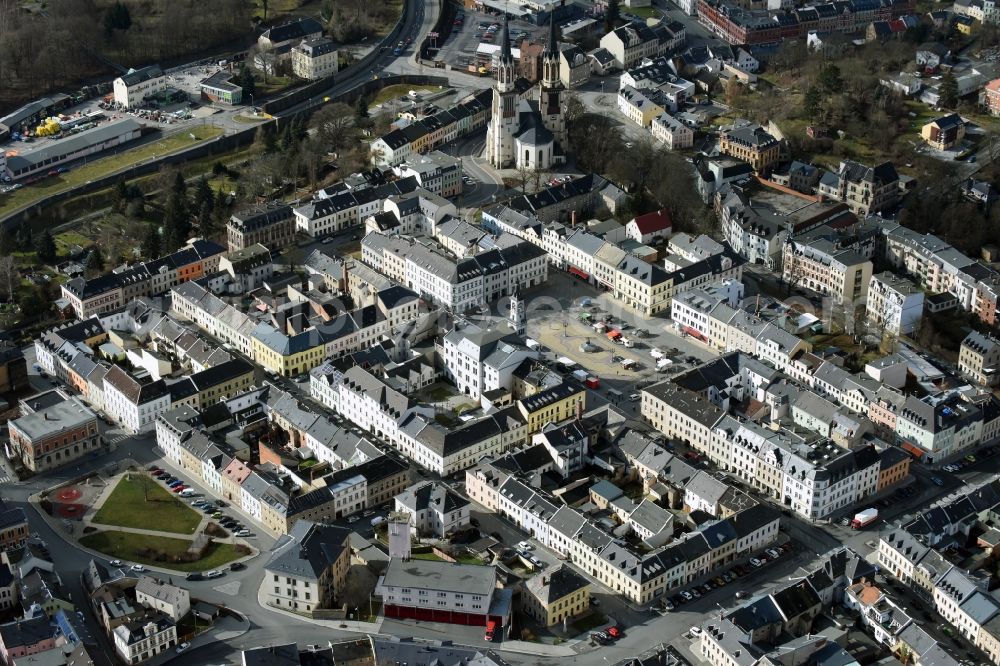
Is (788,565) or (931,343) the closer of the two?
(788,565)

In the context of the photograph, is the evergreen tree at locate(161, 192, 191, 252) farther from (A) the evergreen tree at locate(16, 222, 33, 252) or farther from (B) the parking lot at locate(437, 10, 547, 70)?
(B) the parking lot at locate(437, 10, 547, 70)

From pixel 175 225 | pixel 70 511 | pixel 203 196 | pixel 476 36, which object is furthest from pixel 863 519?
pixel 476 36

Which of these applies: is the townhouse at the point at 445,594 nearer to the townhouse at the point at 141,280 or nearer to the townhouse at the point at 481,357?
the townhouse at the point at 481,357

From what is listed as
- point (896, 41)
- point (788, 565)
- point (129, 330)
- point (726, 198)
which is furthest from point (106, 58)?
point (788, 565)

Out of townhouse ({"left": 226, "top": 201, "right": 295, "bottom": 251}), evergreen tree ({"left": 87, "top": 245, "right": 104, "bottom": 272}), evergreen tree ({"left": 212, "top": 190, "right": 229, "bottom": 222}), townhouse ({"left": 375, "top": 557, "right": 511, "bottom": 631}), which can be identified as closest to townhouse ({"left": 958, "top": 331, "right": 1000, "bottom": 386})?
townhouse ({"left": 375, "top": 557, "right": 511, "bottom": 631})

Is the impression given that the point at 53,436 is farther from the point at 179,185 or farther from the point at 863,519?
the point at 863,519

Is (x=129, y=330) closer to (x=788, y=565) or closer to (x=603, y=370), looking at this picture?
(x=603, y=370)
